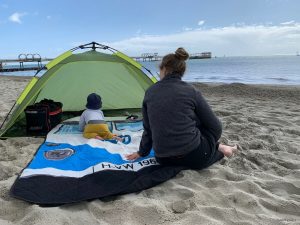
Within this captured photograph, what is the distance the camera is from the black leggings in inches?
116

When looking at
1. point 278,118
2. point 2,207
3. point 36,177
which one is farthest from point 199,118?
point 278,118

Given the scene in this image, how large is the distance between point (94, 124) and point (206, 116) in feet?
5.42

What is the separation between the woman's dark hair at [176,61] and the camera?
288 centimetres

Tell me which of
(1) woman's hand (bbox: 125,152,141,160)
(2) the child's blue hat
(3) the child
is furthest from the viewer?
(2) the child's blue hat

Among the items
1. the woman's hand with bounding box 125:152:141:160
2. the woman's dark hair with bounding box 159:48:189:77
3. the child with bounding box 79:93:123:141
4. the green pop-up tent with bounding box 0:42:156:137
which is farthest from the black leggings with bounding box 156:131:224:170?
the green pop-up tent with bounding box 0:42:156:137

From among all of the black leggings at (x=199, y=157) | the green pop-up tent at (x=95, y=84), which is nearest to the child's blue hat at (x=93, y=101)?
the green pop-up tent at (x=95, y=84)

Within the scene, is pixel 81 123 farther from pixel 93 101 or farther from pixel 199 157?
pixel 199 157

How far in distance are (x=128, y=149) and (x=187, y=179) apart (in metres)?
1.00

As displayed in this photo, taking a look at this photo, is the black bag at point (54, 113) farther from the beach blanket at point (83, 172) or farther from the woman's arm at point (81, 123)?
the beach blanket at point (83, 172)

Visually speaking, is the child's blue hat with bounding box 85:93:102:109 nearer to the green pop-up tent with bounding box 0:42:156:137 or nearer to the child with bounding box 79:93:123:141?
the child with bounding box 79:93:123:141

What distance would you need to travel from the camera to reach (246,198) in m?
2.46

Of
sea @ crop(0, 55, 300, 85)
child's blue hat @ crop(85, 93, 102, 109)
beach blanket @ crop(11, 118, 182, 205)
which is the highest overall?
child's blue hat @ crop(85, 93, 102, 109)

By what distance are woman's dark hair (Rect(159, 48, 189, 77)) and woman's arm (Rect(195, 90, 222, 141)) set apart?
258mm

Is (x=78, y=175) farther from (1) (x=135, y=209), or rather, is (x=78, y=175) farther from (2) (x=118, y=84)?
(2) (x=118, y=84)
